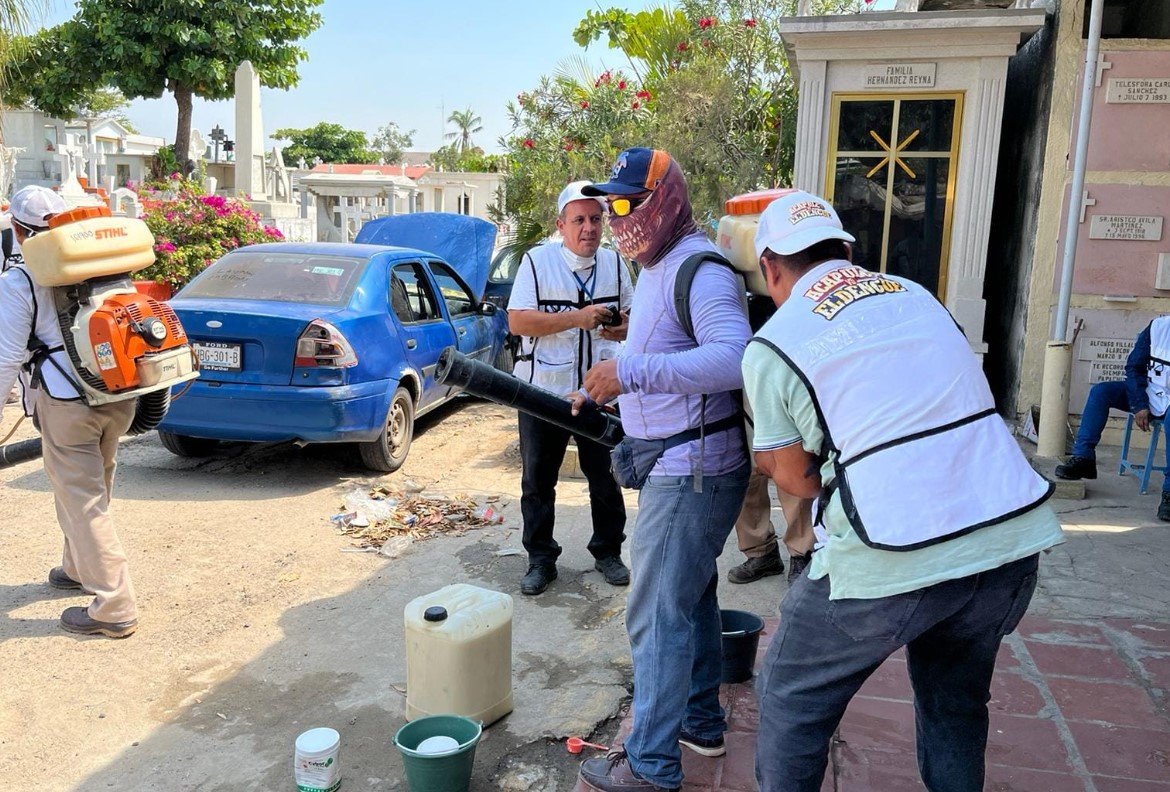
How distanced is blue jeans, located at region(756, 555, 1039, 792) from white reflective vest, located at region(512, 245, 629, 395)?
7.46 feet

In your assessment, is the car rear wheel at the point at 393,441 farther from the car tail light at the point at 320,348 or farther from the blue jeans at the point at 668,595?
the blue jeans at the point at 668,595

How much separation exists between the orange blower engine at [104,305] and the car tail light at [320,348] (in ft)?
5.44

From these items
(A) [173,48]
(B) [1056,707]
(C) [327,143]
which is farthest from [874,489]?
(C) [327,143]

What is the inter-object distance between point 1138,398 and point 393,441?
4934mm

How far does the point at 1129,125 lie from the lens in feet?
23.1

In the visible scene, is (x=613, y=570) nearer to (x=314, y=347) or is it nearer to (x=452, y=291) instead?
(x=314, y=347)

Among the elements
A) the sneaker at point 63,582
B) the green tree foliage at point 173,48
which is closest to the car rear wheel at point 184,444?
the sneaker at point 63,582

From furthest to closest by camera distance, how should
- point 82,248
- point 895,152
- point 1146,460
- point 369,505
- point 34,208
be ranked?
point 895,152
point 1146,460
point 369,505
point 34,208
point 82,248

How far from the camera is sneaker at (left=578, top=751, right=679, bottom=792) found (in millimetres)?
2643

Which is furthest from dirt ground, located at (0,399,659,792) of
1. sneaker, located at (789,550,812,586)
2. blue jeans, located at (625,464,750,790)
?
sneaker, located at (789,550,812,586)

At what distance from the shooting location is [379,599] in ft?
14.6

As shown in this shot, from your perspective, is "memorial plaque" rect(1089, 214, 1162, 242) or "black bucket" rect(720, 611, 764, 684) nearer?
"black bucket" rect(720, 611, 764, 684)

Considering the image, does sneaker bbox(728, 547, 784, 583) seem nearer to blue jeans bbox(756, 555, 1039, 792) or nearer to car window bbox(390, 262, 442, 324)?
blue jeans bbox(756, 555, 1039, 792)

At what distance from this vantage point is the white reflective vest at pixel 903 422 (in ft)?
6.26
